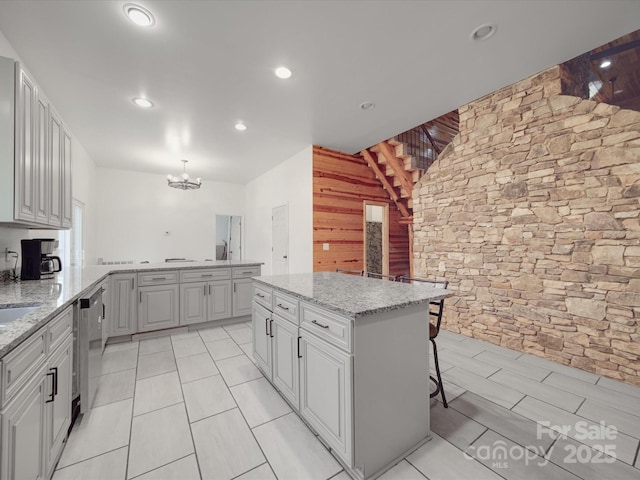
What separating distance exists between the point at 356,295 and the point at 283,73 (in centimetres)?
227

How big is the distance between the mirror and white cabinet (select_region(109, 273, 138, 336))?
4087 mm

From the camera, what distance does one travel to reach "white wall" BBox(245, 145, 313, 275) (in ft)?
15.2

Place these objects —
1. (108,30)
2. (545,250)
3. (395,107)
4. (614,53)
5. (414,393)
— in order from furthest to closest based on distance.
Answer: (395,107) < (545,250) < (614,53) < (108,30) < (414,393)

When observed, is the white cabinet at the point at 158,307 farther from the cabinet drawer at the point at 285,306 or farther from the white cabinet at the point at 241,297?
the cabinet drawer at the point at 285,306

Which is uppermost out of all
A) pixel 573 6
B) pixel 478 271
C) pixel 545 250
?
pixel 573 6

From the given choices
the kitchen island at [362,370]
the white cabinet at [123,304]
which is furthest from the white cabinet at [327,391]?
the white cabinet at [123,304]

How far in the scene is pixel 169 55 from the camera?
2.36 metres

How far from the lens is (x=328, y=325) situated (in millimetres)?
1527

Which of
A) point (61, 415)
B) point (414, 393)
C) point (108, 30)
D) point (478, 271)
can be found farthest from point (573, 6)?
point (61, 415)

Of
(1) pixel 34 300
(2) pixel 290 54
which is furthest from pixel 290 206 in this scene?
(1) pixel 34 300

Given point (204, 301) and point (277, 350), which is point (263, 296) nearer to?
point (277, 350)

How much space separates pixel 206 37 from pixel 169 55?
0.46 m

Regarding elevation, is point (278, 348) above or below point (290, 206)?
below

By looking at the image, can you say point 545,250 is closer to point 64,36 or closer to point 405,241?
point 405,241
